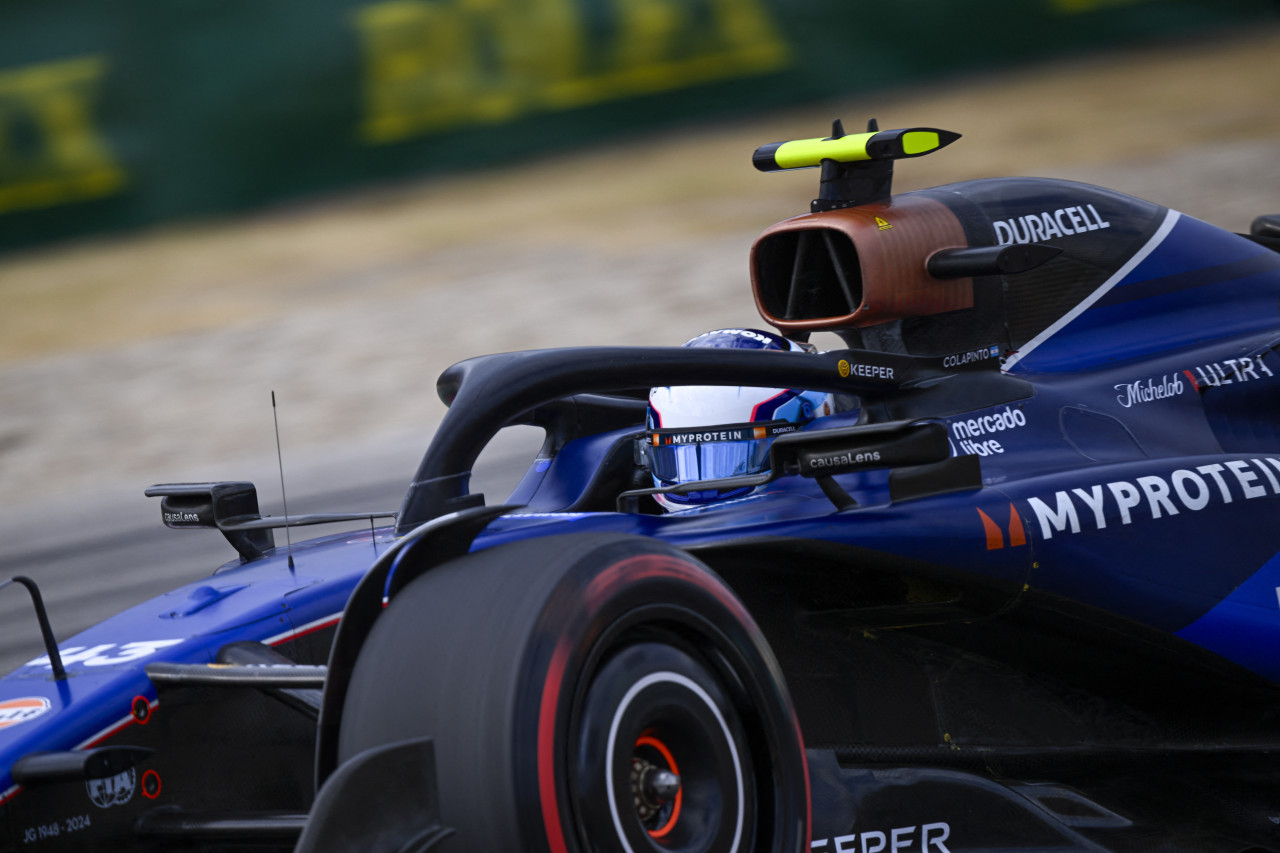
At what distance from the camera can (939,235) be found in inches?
140

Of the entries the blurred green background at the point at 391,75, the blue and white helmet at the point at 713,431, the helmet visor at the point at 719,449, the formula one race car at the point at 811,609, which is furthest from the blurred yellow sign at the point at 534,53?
the helmet visor at the point at 719,449

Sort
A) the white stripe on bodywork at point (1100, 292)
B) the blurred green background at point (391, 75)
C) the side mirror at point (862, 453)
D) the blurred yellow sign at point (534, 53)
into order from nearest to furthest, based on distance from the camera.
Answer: the side mirror at point (862, 453)
the white stripe on bodywork at point (1100, 292)
the blurred green background at point (391, 75)
the blurred yellow sign at point (534, 53)

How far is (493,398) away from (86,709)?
102 cm

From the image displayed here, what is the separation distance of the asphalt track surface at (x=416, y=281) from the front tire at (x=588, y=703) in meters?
5.22

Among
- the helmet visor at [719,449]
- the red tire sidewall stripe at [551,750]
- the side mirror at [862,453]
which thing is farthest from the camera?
the helmet visor at [719,449]

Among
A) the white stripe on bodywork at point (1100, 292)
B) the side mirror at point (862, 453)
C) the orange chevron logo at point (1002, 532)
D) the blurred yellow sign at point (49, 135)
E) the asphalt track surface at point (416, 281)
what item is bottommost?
the orange chevron logo at point (1002, 532)

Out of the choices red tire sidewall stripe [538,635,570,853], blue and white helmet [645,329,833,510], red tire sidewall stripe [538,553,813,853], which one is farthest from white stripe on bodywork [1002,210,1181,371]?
red tire sidewall stripe [538,635,570,853]

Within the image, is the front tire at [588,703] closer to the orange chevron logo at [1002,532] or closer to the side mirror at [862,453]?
the side mirror at [862,453]

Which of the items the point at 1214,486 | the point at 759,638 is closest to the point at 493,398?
the point at 759,638

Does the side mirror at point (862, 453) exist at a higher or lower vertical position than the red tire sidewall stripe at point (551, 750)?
higher

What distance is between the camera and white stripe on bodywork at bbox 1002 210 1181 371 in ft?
12.1

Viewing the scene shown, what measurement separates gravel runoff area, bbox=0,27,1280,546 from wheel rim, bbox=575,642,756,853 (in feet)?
20.2

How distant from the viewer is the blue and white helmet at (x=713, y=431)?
3.29 metres

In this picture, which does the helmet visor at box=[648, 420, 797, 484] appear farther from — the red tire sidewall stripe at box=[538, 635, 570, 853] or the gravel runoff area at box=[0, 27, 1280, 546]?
the gravel runoff area at box=[0, 27, 1280, 546]
